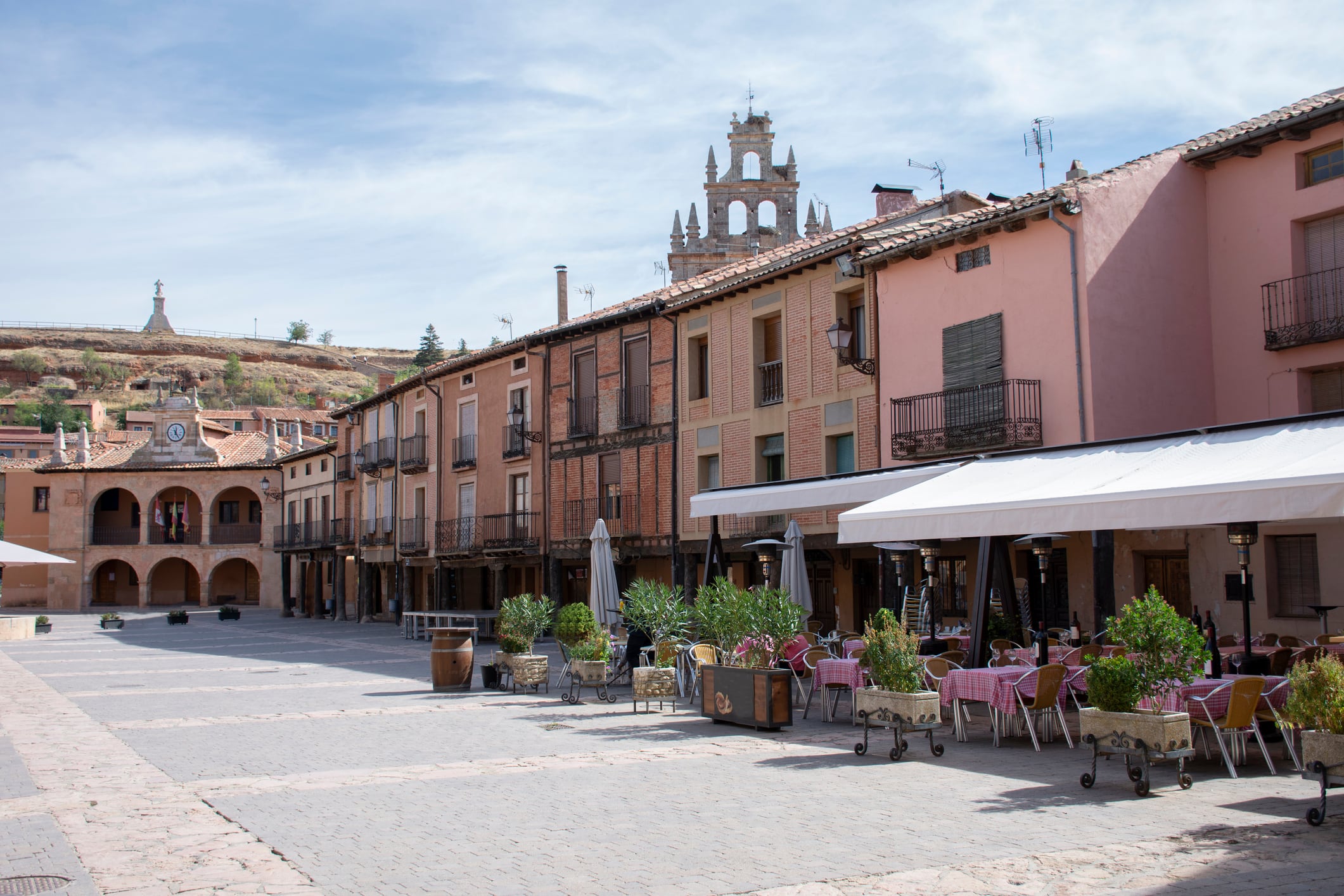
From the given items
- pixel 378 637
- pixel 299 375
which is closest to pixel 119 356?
pixel 299 375

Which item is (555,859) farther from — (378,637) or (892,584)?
(378,637)

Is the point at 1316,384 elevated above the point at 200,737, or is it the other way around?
the point at 1316,384

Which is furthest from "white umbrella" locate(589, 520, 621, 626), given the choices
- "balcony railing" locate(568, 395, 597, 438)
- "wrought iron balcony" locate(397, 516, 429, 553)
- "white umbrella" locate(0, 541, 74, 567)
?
"wrought iron balcony" locate(397, 516, 429, 553)

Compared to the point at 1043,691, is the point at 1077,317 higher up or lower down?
higher up

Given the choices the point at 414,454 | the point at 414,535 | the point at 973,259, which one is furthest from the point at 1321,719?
the point at 414,454

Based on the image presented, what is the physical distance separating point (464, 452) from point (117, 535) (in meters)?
29.8

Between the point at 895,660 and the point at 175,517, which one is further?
the point at 175,517

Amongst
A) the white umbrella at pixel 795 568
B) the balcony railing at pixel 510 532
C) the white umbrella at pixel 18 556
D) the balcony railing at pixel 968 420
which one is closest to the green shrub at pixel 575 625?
the white umbrella at pixel 795 568

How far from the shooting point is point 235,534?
5578 centimetres

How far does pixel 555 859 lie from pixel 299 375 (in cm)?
12288

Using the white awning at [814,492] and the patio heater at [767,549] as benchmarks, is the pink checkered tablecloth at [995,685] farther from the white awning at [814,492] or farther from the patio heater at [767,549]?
the patio heater at [767,549]

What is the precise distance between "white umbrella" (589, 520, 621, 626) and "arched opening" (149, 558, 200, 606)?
141 ft

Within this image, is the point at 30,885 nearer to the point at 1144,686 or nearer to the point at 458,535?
the point at 1144,686

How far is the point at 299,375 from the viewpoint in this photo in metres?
123
